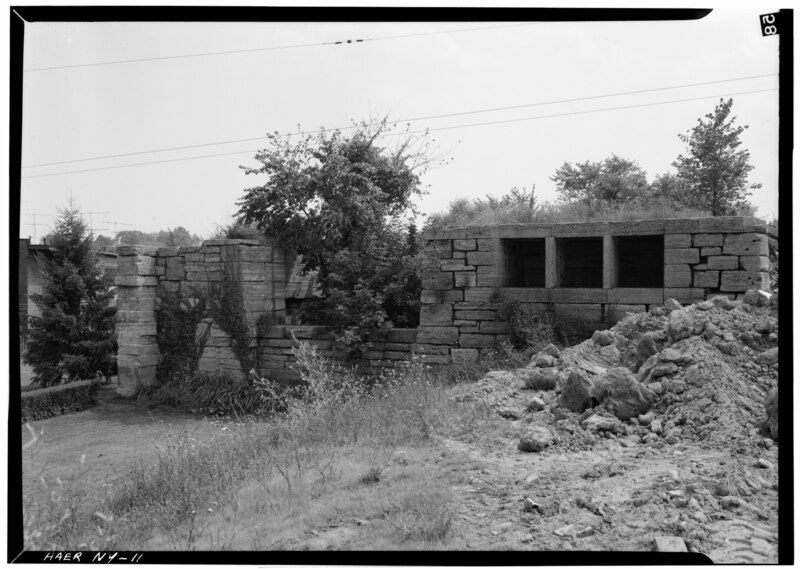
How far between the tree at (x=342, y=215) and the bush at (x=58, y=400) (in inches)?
194

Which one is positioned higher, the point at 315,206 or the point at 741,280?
the point at 315,206

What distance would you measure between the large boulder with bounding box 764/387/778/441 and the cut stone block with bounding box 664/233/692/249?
190 inches

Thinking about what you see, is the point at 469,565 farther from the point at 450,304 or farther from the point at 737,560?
the point at 450,304

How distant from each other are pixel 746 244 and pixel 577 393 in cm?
472

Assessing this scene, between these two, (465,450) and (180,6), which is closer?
(180,6)

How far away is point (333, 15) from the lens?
14.0ft

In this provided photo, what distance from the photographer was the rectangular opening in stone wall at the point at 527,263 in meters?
11.3

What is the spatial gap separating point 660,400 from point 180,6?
4916mm

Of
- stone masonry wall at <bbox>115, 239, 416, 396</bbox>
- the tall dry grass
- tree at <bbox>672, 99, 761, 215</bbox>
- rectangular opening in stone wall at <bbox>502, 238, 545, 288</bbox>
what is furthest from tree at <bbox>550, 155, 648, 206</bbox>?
the tall dry grass

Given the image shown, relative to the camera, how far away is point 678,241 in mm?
9406

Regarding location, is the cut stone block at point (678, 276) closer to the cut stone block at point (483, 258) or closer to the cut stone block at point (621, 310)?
the cut stone block at point (621, 310)

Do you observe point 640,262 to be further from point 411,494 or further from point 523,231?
point 411,494

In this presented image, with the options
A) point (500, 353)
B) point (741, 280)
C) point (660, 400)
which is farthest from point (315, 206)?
point (660, 400)

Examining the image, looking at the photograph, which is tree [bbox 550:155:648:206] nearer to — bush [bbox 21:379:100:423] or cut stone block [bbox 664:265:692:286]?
cut stone block [bbox 664:265:692:286]
